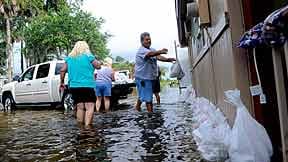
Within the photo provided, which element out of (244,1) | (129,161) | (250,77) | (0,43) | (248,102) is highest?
(0,43)

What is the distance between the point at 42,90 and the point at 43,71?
709 mm

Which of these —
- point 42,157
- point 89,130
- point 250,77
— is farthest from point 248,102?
point 89,130

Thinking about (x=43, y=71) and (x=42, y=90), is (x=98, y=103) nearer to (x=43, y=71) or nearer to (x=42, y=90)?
(x=42, y=90)

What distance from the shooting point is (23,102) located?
16562 mm

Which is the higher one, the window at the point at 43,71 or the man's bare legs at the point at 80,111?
the window at the point at 43,71

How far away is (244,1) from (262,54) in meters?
0.50

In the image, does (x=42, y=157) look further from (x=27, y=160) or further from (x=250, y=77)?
(x=250, y=77)

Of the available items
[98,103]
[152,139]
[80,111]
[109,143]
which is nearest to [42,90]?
[98,103]

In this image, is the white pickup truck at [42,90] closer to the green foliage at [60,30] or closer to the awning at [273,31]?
the awning at [273,31]

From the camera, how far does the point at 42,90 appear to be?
15305mm

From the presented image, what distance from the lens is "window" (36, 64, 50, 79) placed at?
1509 centimetres

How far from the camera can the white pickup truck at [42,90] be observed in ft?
47.9

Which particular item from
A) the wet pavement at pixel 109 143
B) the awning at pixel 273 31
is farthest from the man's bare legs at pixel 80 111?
the awning at pixel 273 31

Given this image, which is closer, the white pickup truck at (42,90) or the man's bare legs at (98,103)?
the man's bare legs at (98,103)
